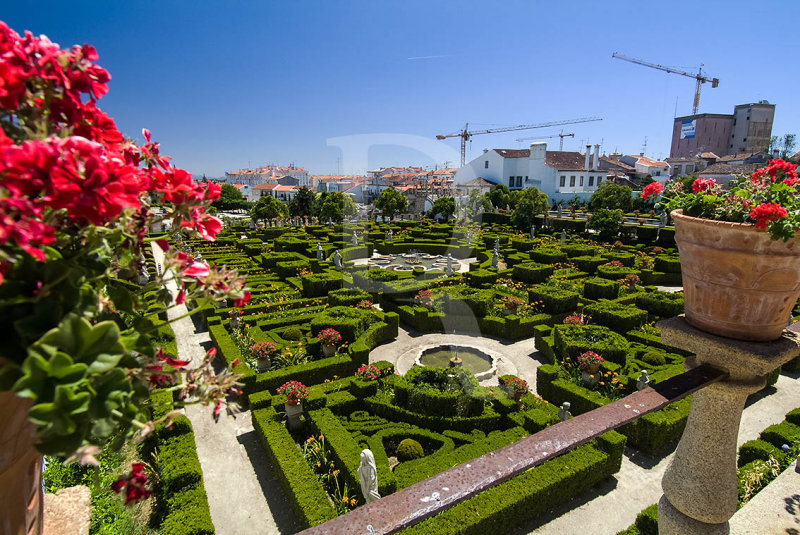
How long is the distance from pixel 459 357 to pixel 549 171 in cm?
5029

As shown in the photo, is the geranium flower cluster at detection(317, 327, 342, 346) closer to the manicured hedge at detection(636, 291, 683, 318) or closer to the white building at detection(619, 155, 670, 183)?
the manicured hedge at detection(636, 291, 683, 318)

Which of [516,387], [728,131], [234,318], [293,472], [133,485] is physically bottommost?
[293,472]

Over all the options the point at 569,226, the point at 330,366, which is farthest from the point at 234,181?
the point at 330,366

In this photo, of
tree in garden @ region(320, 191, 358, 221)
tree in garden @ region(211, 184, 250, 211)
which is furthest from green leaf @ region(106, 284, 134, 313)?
tree in garden @ region(211, 184, 250, 211)

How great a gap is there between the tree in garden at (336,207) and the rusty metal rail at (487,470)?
40.0m

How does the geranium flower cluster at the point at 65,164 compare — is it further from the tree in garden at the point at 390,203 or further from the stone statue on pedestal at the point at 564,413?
the tree in garden at the point at 390,203

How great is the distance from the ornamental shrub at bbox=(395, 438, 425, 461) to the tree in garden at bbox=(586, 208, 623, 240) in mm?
27329

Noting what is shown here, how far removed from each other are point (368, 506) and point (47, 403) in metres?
1.12

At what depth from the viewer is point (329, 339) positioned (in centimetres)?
1234

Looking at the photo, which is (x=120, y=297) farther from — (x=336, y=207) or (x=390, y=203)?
(x=390, y=203)

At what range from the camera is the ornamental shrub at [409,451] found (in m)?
8.55

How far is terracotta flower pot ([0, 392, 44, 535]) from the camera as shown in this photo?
111 cm

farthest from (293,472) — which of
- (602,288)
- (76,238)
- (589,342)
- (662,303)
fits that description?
(602,288)

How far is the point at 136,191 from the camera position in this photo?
3.54 ft
